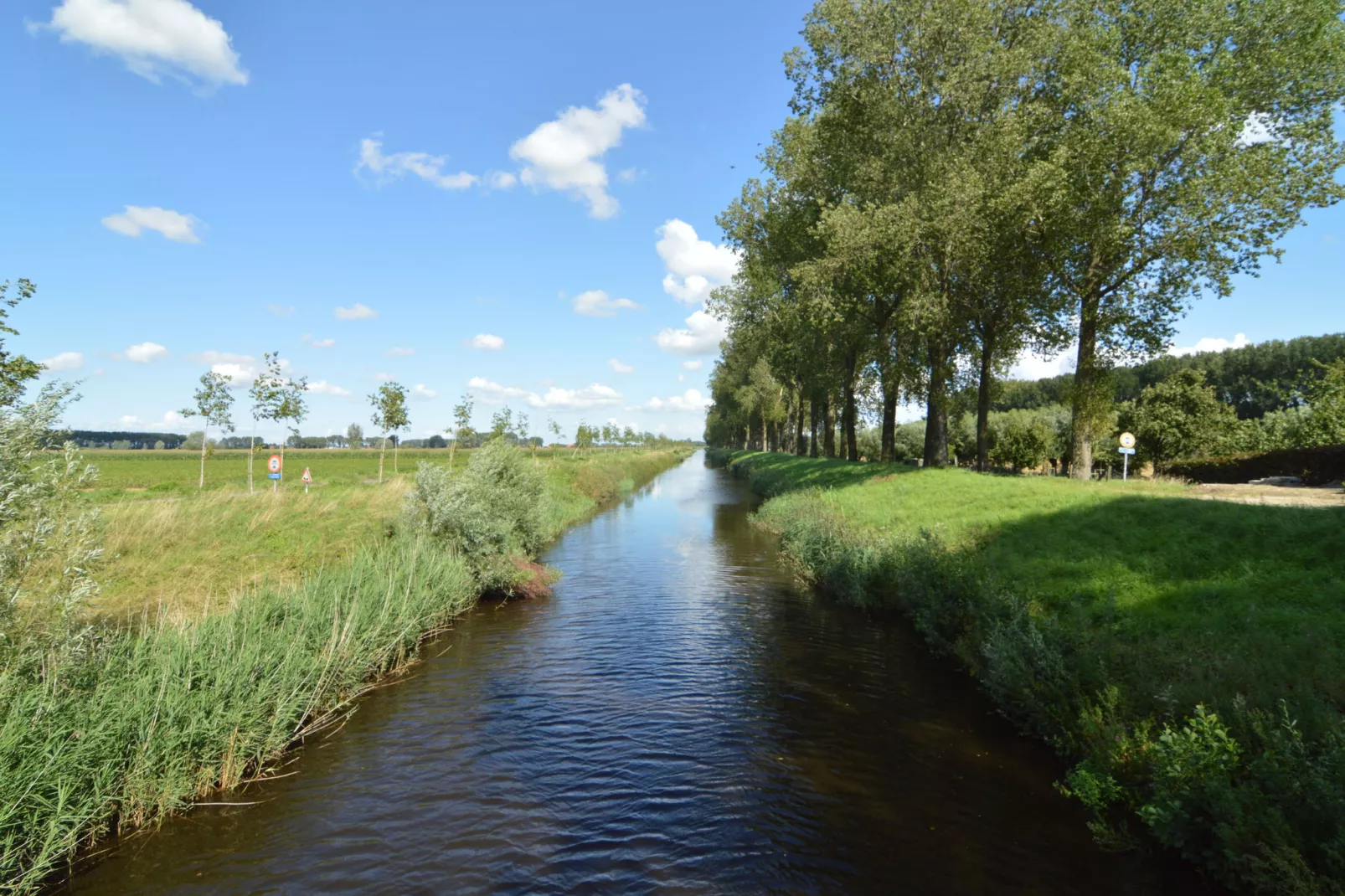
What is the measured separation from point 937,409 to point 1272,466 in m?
11.8

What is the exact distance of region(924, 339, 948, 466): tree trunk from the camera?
2575 centimetres

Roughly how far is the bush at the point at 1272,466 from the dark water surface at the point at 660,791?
17.0m

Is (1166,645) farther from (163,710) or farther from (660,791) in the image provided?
(163,710)

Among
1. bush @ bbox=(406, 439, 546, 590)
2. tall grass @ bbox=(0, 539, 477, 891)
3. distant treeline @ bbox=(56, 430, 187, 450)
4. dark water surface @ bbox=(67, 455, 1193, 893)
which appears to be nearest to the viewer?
tall grass @ bbox=(0, 539, 477, 891)

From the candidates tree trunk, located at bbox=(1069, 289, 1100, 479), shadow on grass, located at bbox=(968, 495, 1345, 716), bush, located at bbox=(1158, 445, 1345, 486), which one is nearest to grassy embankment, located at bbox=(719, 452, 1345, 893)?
shadow on grass, located at bbox=(968, 495, 1345, 716)

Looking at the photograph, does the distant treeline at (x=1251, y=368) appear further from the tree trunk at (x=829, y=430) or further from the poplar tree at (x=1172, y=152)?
the poplar tree at (x=1172, y=152)

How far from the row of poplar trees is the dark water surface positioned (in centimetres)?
1470

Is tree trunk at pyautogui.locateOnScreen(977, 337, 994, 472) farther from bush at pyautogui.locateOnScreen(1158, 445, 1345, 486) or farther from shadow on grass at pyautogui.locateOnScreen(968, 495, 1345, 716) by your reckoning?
A: shadow on grass at pyautogui.locateOnScreen(968, 495, 1345, 716)

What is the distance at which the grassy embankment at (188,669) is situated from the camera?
628 centimetres

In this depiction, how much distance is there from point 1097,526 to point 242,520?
23556mm

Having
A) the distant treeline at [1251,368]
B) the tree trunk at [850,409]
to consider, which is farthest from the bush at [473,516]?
the distant treeline at [1251,368]

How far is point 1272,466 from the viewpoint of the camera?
23.5 m

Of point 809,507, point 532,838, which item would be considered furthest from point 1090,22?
point 532,838

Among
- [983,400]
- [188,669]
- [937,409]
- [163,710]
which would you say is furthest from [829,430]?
[163,710]
